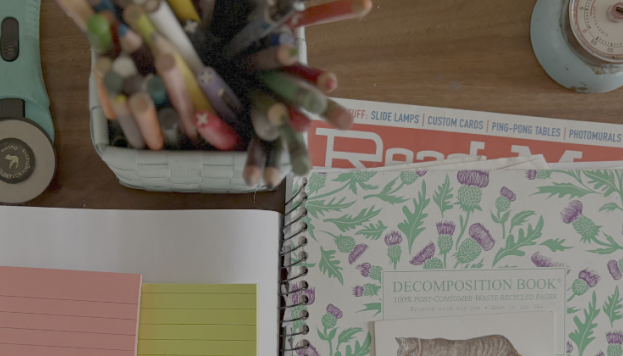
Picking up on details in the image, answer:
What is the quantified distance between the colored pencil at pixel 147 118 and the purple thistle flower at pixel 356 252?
218 millimetres

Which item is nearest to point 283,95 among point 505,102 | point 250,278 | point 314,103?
point 314,103

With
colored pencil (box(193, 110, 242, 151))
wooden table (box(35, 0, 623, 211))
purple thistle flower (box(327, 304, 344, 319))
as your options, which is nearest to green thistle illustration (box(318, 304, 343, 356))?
purple thistle flower (box(327, 304, 344, 319))

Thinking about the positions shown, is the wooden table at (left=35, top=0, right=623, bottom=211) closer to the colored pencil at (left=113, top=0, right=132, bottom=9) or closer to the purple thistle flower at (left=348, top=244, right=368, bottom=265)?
the purple thistle flower at (left=348, top=244, right=368, bottom=265)

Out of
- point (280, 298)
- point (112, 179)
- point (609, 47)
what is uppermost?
point (609, 47)

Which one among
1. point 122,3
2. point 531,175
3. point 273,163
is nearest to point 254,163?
point 273,163

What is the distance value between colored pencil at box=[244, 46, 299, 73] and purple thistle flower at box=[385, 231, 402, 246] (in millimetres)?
227

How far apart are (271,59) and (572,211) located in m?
0.35

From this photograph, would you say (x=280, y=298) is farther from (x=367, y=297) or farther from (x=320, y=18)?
(x=320, y=18)

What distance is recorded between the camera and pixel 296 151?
0.26 m

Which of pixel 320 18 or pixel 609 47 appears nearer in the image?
pixel 320 18

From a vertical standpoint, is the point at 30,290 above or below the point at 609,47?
below

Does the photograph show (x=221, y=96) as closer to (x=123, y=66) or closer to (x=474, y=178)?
(x=123, y=66)

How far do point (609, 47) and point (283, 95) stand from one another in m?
0.35

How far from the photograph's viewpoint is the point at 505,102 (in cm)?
49
